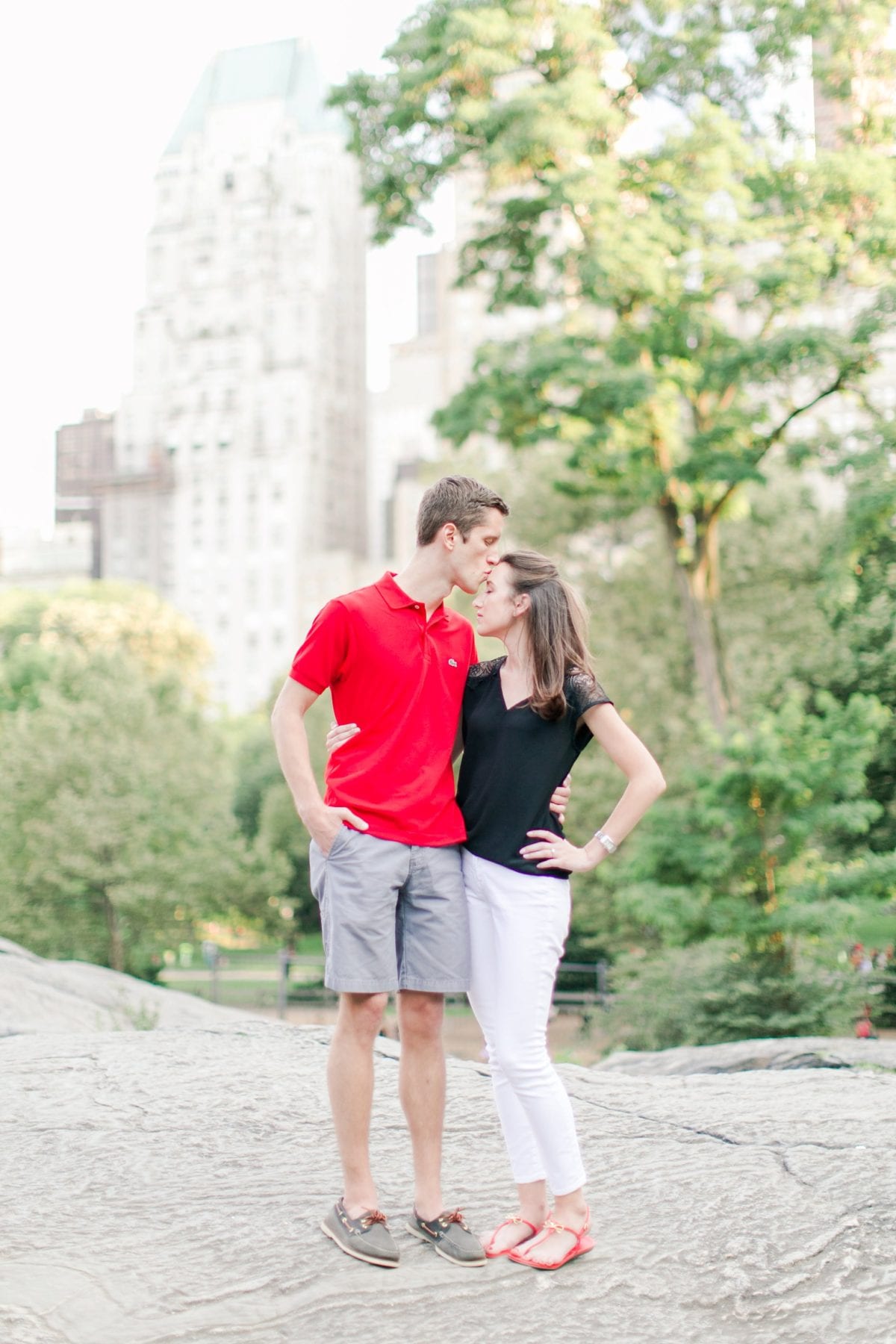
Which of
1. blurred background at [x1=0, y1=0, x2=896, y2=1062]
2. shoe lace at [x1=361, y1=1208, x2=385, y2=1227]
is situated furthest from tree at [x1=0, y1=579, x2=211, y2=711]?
shoe lace at [x1=361, y1=1208, x2=385, y2=1227]

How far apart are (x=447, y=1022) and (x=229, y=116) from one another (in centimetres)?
11859

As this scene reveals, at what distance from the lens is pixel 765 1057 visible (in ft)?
30.0

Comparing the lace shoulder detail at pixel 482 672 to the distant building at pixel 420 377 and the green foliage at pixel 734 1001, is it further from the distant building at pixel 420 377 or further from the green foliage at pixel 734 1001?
the distant building at pixel 420 377

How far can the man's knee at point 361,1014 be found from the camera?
3709 mm

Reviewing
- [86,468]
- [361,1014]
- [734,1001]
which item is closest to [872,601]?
[734,1001]

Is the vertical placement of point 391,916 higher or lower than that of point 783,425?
lower

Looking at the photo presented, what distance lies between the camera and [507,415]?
714 inches

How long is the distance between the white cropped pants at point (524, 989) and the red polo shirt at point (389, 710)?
0.21 metres

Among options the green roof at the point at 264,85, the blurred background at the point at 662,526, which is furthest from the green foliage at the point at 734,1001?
the green roof at the point at 264,85

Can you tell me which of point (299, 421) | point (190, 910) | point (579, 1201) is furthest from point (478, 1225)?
point (299, 421)

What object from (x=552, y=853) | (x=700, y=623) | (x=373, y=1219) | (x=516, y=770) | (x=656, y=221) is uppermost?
(x=656, y=221)

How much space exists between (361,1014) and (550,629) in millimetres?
1194

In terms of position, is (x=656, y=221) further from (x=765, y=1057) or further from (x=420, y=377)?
(x=420, y=377)

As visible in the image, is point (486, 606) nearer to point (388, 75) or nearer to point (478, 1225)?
point (478, 1225)
